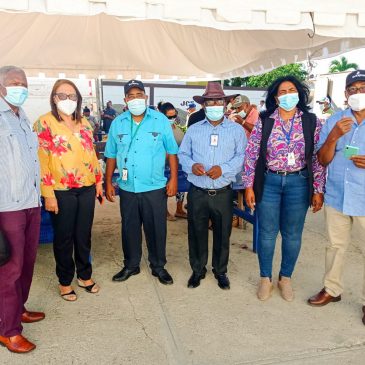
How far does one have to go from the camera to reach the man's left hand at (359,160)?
2482 millimetres

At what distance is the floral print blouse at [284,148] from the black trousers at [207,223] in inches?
13.7

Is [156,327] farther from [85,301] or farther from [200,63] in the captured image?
[200,63]

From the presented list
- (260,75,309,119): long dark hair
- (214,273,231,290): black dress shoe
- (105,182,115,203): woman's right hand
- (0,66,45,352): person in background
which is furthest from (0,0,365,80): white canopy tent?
(214,273,231,290): black dress shoe

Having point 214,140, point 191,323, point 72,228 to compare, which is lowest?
point 191,323

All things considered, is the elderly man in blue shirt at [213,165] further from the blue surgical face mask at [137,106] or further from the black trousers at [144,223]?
the blue surgical face mask at [137,106]

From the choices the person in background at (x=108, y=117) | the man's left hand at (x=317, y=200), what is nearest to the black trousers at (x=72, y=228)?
the man's left hand at (x=317, y=200)

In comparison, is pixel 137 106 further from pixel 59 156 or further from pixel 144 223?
pixel 144 223

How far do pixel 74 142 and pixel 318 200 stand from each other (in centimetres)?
194

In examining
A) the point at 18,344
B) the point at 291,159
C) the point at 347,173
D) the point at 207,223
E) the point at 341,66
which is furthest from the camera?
the point at 341,66

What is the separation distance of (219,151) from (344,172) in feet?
3.16

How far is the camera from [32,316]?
8.94 feet

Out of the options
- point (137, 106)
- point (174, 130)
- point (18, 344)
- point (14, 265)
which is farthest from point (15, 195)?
point (174, 130)

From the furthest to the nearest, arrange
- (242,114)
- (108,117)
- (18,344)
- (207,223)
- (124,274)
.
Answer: (108,117) → (242,114) → (124,274) → (207,223) → (18,344)

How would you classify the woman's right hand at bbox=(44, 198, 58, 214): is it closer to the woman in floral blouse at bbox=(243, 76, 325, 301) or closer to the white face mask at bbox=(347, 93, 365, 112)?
the woman in floral blouse at bbox=(243, 76, 325, 301)
